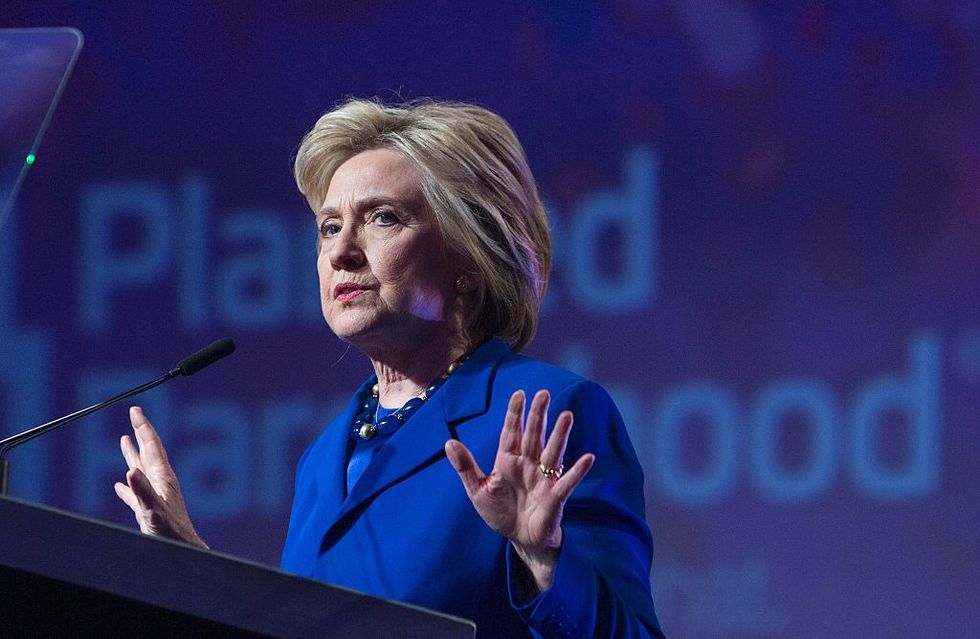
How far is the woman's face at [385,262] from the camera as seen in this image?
72.8 inches

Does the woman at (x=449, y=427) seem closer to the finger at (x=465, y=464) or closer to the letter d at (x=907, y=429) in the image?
the finger at (x=465, y=464)

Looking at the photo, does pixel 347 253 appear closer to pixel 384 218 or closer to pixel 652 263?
pixel 384 218

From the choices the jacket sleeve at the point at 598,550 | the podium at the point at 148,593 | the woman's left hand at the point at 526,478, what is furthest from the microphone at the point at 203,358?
the podium at the point at 148,593

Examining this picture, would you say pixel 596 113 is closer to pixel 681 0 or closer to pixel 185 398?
pixel 681 0

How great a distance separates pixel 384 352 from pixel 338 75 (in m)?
1.67

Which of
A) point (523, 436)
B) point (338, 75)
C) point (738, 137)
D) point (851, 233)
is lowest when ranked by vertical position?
point (523, 436)

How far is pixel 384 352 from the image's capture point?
1886mm

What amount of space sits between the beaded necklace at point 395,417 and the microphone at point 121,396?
0.74 ft

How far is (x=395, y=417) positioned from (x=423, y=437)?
0.52ft

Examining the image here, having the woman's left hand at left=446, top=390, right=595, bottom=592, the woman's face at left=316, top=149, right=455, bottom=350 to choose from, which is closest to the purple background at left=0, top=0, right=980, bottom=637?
the woman's face at left=316, top=149, right=455, bottom=350

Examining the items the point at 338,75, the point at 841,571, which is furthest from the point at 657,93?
the point at 841,571

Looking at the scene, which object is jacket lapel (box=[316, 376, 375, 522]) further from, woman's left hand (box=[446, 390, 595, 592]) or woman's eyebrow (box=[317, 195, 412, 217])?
woman's left hand (box=[446, 390, 595, 592])

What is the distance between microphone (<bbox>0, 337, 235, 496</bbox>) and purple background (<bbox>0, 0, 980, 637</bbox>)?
1.50m

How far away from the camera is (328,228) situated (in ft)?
6.41
